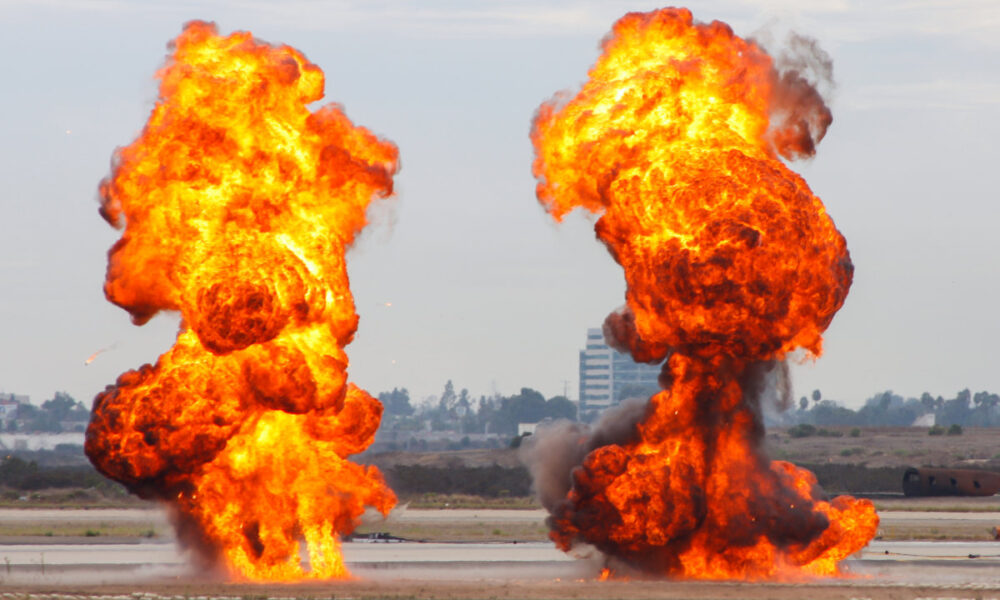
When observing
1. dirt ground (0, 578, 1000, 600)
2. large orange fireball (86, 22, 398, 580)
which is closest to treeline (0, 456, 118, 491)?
large orange fireball (86, 22, 398, 580)

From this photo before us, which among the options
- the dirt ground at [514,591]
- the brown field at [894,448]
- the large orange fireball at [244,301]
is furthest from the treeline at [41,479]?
the dirt ground at [514,591]

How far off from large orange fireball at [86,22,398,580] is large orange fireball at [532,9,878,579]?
24.8 ft

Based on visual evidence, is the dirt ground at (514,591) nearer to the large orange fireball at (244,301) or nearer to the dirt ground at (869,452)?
the large orange fireball at (244,301)

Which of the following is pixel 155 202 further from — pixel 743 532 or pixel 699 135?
pixel 743 532

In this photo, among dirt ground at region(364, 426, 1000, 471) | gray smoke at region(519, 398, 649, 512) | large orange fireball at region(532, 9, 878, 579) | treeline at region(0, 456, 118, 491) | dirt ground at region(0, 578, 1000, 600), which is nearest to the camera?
dirt ground at region(0, 578, 1000, 600)

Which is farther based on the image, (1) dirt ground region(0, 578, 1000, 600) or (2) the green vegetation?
(2) the green vegetation

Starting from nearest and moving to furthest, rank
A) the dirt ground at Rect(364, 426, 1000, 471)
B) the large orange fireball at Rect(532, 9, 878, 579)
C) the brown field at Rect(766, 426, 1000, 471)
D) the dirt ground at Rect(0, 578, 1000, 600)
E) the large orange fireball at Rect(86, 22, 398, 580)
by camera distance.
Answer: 1. the dirt ground at Rect(0, 578, 1000, 600)
2. the large orange fireball at Rect(86, 22, 398, 580)
3. the large orange fireball at Rect(532, 9, 878, 579)
4. the brown field at Rect(766, 426, 1000, 471)
5. the dirt ground at Rect(364, 426, 1000, 471)

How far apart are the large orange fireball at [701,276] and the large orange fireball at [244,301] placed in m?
7.57

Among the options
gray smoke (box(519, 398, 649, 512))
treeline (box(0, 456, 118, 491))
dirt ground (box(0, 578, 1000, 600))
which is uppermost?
gray smoke (box(519, 398, 649, 512))

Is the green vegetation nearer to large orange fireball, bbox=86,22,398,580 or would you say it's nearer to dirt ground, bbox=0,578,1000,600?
large orange fireball, bbox=86,22,398,580

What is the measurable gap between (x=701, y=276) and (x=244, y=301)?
14.5m

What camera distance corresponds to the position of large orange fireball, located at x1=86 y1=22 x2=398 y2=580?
51.2 meters

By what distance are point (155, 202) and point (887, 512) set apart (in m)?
58.9

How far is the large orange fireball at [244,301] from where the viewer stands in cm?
5125
